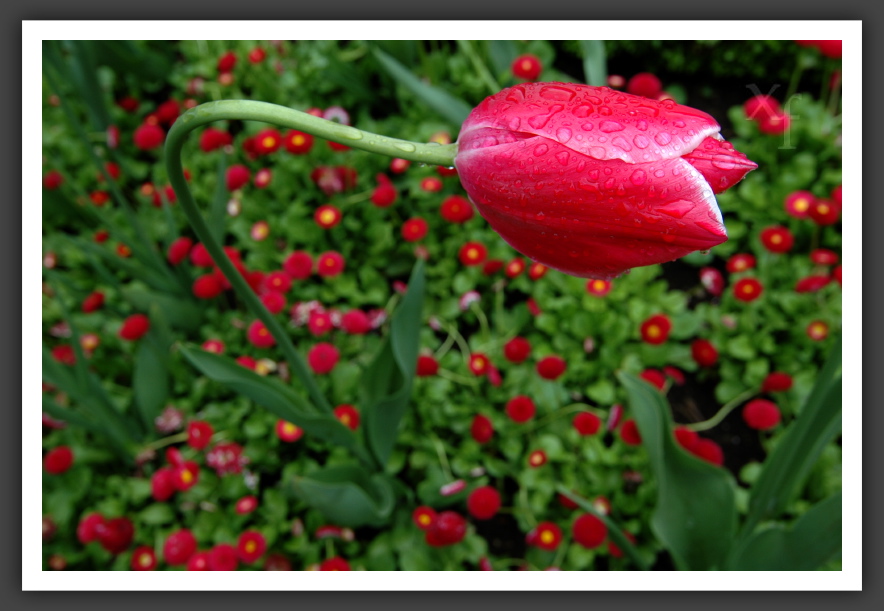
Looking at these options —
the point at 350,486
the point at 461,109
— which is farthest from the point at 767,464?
the point at 461,109

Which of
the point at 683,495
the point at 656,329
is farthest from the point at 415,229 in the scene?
the point at 683,495

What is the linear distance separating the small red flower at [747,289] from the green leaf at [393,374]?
74 centimetres

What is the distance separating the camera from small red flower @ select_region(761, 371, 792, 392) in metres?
1.26

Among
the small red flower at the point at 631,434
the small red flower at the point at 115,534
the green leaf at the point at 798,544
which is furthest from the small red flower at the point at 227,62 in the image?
the green leaf at the point at 798,544

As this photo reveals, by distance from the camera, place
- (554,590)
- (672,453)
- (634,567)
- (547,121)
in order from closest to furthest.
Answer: (547,121) → (554,590) → (672,453) → (634,567)

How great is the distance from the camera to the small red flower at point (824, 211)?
4.44ft

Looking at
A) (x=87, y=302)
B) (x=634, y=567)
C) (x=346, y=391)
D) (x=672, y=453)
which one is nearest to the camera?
(x=672, y=453)

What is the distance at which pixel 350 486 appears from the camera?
38.8 inches

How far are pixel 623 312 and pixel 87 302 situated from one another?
1233 mm

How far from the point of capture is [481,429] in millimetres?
1238

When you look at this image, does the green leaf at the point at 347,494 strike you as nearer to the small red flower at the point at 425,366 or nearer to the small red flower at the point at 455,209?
the small red flower at the point at 425,366

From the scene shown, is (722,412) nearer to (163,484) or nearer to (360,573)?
(360,573)

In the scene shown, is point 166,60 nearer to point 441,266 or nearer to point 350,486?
point 441,266

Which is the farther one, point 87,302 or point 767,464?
point 87,302
